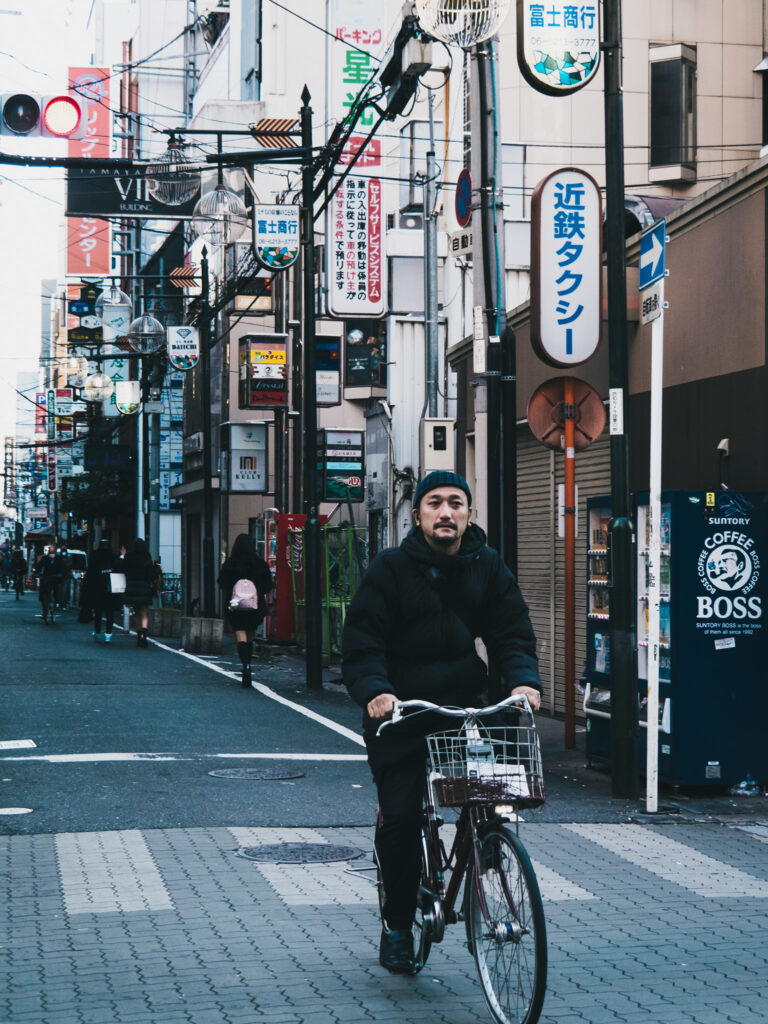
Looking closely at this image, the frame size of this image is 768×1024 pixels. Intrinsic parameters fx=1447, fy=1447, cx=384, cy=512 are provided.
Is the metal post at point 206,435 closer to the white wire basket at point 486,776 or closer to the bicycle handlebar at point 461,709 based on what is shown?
the bicycle handlebar at point 461,709

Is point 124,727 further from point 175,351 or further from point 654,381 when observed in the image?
point 175,351

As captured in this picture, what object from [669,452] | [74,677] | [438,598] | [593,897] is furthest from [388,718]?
[74,677]

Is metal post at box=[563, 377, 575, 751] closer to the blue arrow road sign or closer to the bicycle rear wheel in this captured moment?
the blue arrow road sign

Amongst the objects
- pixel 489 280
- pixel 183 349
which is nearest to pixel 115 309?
pixel 183 349

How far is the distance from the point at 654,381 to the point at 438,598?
500 centimetres

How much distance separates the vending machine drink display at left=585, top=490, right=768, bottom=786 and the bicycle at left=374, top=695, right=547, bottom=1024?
5.46 metres

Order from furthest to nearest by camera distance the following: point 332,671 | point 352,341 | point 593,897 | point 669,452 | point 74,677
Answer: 1. point 352,341
2. point 332,671
3. point 74,677
4. point 669,452
5. point 593,897

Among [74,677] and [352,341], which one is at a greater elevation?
[352,341]

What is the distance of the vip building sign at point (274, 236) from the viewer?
76.5 feet

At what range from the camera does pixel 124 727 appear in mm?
14297

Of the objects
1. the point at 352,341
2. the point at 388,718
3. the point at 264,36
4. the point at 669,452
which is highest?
the point at 264,36

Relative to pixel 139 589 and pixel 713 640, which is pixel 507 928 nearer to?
pixel 713 640

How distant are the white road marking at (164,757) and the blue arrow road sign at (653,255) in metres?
4.62

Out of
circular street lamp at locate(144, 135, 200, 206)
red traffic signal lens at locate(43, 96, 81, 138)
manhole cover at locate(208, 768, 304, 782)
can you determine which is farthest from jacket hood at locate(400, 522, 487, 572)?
circular street lamp at locate(144, 135, 200, 206)
